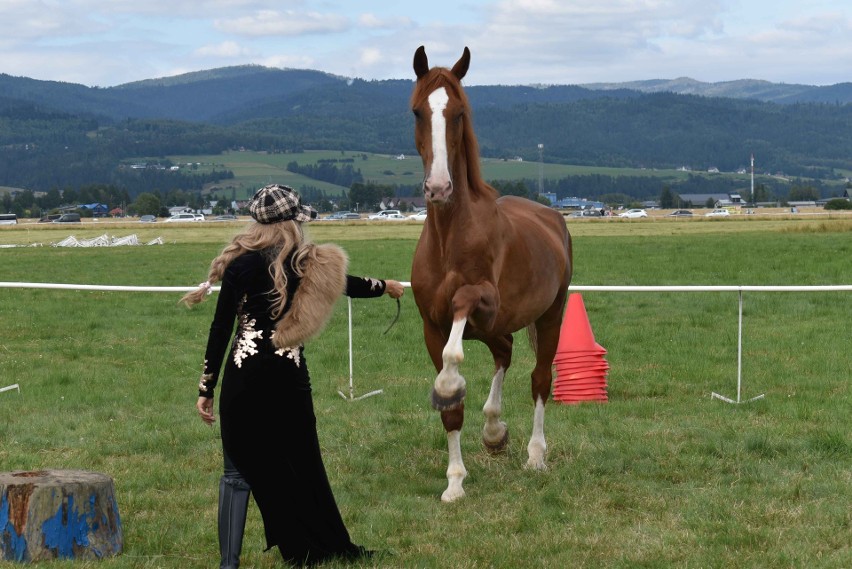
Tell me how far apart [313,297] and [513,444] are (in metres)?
3.62

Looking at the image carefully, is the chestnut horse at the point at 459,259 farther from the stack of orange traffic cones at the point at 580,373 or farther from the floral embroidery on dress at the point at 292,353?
the stack of orange traffic cones at the point at 580,373

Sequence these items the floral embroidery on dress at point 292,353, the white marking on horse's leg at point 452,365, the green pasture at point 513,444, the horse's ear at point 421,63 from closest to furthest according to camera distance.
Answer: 1. the floral embroidery on dress at point 292,353
2. the green pasture at point 513,444
3. the white marking on horse's leg at point 452,365
4. the horse's ear at point 421,63

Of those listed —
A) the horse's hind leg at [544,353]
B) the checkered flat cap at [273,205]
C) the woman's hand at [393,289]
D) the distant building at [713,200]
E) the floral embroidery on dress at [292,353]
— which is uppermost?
the checkered flat cap at [273,205]

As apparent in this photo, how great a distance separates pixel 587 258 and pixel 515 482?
2795cm

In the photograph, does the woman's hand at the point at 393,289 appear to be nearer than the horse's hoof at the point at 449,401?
Yes

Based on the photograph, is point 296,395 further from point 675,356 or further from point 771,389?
point 675,356

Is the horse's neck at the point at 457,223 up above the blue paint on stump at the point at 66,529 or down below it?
above

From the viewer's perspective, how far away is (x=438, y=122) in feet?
21.7

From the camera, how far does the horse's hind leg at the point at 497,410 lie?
7.98m

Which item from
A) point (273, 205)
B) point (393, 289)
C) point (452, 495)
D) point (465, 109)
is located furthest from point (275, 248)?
point (452, 495)

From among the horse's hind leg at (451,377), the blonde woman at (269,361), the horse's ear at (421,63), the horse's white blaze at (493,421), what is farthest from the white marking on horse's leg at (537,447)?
the horse's ear at (421,63)

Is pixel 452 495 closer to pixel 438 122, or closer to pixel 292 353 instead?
pixel 292 353

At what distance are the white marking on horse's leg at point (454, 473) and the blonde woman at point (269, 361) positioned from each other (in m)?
1.70

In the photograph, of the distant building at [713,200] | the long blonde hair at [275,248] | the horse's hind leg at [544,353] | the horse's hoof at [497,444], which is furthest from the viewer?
the distant building at [713,200]
